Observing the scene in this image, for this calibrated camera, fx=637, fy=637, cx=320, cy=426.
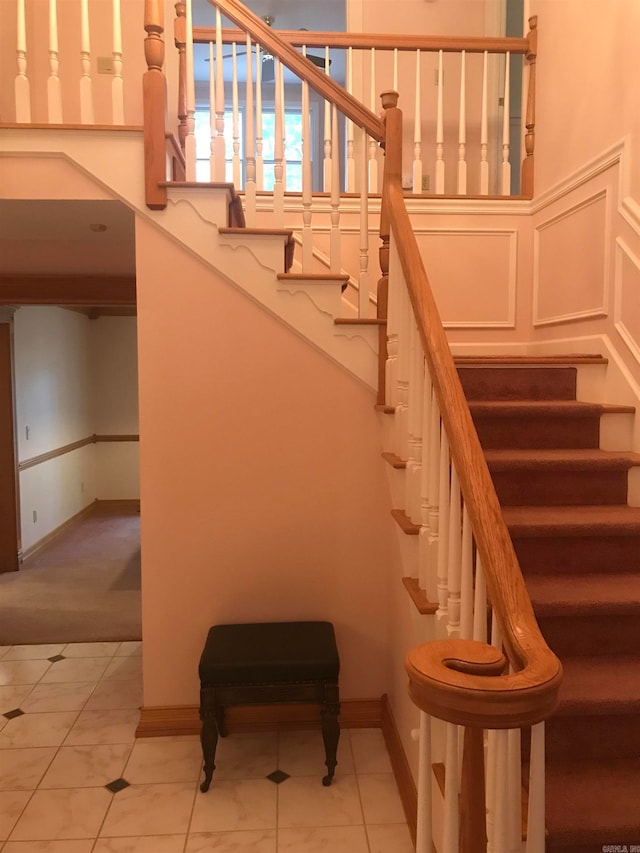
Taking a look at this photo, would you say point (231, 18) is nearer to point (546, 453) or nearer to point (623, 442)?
point (546, 453)

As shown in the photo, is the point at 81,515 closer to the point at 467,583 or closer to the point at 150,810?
the point at 150,810

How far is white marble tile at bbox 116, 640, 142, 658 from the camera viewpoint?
11.9 ft

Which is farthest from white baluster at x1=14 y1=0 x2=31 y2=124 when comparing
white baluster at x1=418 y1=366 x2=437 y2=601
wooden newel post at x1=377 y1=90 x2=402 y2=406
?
white baluster at x1=418 y1=366 x2=437 y2=601

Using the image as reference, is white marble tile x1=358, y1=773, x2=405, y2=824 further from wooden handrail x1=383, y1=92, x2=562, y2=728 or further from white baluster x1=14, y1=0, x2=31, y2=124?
white baluster x1=14, y1=0, x2=31, y2=124

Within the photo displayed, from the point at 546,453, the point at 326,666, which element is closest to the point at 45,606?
the point at 326,666

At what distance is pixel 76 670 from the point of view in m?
3.40

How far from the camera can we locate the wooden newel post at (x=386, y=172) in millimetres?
2553

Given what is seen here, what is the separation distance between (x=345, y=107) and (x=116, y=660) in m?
3.03

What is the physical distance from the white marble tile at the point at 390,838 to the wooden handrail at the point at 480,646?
1.21m

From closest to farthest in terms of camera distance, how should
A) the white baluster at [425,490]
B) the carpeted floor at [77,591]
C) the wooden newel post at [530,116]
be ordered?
the white baluster at [425,490] < the wooden newel post at [530,116] < the carpeted floor at [77,591]

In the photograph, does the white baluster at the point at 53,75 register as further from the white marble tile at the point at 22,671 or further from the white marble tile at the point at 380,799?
the white marble tile at the point at 380,799

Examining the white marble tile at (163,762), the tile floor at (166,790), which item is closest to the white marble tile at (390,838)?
the tile floor at (166,790)

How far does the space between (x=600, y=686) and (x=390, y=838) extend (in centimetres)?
94

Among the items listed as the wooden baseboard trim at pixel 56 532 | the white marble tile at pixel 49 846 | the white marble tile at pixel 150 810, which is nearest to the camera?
the white marble tile at pixel 49 846
